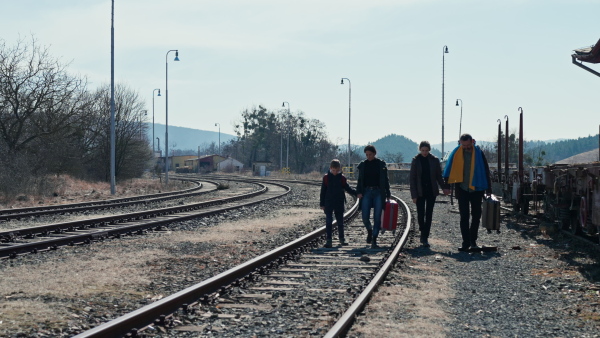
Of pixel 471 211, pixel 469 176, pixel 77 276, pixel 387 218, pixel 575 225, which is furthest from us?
pixel 575 225

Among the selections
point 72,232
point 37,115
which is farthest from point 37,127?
point 72,232

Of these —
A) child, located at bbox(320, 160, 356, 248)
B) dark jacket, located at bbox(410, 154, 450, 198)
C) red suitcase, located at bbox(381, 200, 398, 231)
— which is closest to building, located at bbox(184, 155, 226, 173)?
child, located at bbox(320, 160, 356, 248)

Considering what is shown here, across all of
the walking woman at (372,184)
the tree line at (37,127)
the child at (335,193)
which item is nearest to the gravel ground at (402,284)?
the walking woman at (372,184)

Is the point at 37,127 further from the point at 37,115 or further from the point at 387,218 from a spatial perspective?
the point at 387,218

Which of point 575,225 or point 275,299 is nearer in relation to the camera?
point 275,299

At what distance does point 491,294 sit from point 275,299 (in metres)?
2.39

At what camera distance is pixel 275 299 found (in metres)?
6.96

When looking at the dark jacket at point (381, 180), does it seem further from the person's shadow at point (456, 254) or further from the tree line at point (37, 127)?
the tree line at point (37, 127)

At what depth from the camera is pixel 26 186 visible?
88.6ft

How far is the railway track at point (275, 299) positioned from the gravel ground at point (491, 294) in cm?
30

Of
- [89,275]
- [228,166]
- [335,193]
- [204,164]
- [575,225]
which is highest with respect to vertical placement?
[204,164]

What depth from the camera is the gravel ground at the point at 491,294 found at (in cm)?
588

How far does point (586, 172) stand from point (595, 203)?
0.93 metres

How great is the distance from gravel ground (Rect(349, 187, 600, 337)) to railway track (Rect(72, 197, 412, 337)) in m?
0.30
